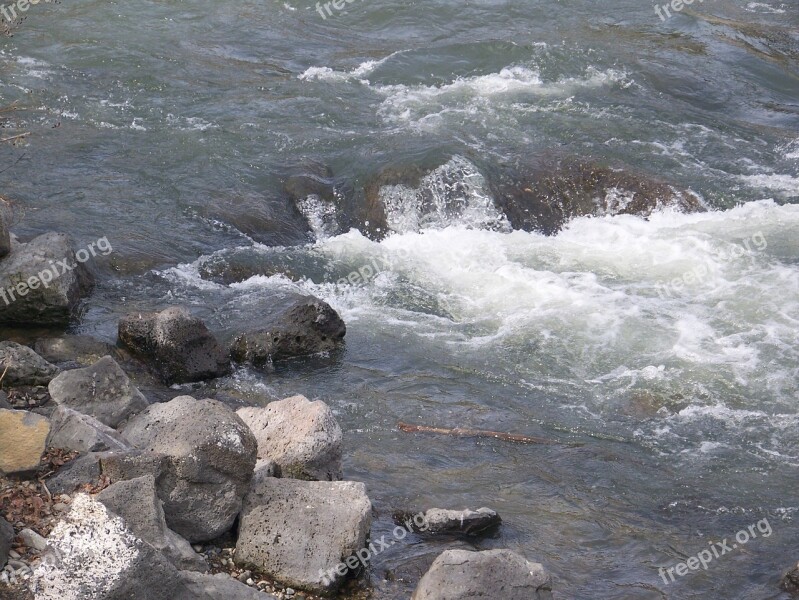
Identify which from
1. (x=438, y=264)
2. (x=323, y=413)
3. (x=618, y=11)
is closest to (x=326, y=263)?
(x=438, y=264)

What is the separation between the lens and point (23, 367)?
27.7 feet

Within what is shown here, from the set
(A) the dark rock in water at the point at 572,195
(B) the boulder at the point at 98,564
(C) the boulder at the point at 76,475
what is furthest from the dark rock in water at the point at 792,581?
(A) the dark rock in water at the point at 572,195

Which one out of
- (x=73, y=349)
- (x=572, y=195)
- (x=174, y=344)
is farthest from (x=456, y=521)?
(x=572, y=195)

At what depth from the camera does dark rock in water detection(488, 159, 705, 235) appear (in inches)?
536

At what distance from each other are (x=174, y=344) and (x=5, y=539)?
4360 mm

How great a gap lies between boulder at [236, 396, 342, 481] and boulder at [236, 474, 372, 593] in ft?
1.37

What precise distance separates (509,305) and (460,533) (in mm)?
4462

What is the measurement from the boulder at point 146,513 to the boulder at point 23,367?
276cm

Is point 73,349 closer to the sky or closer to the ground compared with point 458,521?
closer to the sky

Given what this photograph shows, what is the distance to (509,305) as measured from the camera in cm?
1152

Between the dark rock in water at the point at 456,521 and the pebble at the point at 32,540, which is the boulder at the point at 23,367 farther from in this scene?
the dark rock in water at the point at 456,521

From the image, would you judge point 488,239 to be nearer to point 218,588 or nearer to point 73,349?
point 73,349

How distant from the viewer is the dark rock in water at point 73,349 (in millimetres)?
9445
